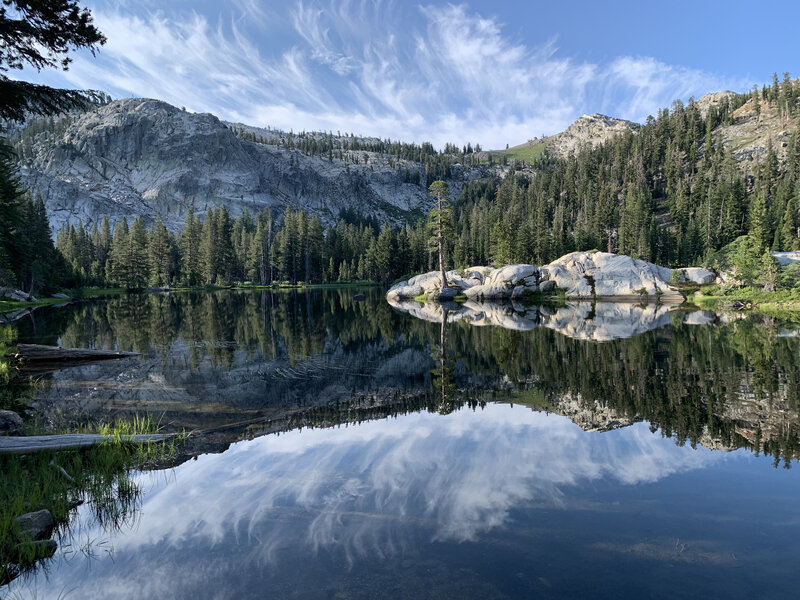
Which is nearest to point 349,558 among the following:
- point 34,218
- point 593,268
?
point 593,268

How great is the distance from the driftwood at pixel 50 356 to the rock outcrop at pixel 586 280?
50.1 meters

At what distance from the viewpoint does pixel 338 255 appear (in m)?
128

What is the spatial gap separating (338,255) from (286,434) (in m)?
118

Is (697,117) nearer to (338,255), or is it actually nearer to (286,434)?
(338,255)

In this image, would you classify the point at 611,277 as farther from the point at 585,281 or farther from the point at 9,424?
the point at 9,424

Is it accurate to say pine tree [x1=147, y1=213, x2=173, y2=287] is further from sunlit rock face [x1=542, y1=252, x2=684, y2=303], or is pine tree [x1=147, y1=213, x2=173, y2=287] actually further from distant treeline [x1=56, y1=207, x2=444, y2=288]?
Result: sunlit rock face [x1=542, y1=252, x2=684, y2=303]

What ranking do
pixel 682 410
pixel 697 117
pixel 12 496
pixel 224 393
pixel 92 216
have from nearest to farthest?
1. pixel 12 496
2. pixel 682 410
3. pixel 224 393
4. pixel 697 117
5. pixel 92 216

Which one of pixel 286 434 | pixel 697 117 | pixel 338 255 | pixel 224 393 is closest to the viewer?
pixel 286 434

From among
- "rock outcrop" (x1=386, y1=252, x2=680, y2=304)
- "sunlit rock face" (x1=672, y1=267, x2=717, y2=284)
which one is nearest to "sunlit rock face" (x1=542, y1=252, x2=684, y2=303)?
"rock outcrop" (x1=386, y1=252, x2=680, y2=304)

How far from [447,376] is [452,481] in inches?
405

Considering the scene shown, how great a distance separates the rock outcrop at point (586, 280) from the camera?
63594 millimetres

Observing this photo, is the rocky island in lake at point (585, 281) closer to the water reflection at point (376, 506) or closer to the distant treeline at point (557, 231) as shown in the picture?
the distant treeline at point (557, 231)

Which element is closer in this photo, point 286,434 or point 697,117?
point 286,434

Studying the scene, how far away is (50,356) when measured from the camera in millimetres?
20875
